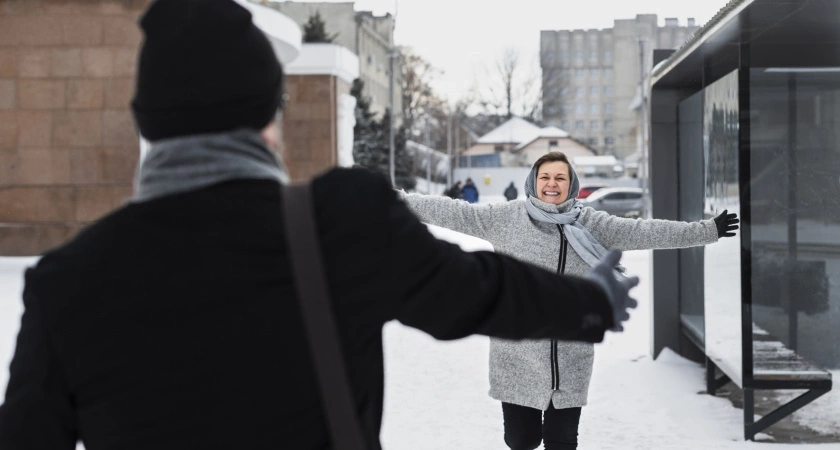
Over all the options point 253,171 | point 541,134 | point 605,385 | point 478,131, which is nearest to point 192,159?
point 253,171

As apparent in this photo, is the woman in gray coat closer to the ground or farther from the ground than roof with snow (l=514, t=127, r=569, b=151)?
closer to the ground

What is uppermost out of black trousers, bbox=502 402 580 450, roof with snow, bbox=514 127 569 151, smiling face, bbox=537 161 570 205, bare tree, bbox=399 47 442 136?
bare tree, bbox=399 47 442 136

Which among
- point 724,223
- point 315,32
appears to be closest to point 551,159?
point 724,223

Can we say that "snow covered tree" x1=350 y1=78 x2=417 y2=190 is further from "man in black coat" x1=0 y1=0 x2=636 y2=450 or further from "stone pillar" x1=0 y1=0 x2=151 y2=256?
"man in black coat" x1=0 y1=0 x2=636 y2=450

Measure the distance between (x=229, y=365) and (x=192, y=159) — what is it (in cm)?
31

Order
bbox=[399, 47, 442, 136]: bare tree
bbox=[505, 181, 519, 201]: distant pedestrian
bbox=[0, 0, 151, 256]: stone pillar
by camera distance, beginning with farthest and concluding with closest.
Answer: bbox=[399, 47, 442, 136]: bare tree, bbox=[505, 181, 519, 201]: distant pedestrian, bbox=[0, 0, 151, 256]: stone pillar

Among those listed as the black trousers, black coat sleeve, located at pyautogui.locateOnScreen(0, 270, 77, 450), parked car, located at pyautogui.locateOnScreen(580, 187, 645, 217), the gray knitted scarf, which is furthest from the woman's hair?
parked car, located at pyautogui.locateOnScreen(580, 187, 645, 217)

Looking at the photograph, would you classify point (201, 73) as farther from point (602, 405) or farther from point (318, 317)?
point (602, 405)

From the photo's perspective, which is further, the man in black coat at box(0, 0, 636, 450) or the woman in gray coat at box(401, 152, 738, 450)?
the woman in gray coat at box(401, 152, 738, 450)

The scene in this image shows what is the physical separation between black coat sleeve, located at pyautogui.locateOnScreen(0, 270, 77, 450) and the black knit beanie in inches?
12.9

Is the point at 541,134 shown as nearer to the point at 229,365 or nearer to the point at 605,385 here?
the point at 605,385

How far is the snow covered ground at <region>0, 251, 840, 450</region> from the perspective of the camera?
6113mm

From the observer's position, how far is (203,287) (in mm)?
1586

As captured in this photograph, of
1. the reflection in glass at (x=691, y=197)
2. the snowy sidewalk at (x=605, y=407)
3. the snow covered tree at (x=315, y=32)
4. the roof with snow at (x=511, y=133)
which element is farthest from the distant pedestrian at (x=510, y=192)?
the roof with snow at (x=511, y=133)
